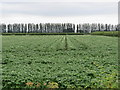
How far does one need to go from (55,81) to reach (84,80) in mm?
1204

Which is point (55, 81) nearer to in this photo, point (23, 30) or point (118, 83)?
point (118, 83)

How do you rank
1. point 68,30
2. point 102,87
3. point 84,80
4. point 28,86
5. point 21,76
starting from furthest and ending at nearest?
point 68,30 < point 21,76 < point 84,80 < point 28,86 < point 102,87

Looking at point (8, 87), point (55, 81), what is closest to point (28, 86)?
point (8, 87)

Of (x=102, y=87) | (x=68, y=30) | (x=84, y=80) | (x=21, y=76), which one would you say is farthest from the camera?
(x=68, y=30)

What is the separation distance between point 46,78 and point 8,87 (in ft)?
5.65

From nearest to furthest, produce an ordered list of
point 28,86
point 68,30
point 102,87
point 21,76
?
point 102,87
point 28,86
point 21,76
point 68,30

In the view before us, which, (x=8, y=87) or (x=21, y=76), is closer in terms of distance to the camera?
(x=8, y=87)

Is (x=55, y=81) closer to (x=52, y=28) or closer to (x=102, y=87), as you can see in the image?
(x=102, y=87)

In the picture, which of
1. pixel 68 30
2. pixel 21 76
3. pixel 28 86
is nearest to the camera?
pixel 28 86

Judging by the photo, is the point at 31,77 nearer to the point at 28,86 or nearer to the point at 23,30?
the point at 28,86

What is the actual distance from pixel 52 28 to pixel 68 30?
1294cm

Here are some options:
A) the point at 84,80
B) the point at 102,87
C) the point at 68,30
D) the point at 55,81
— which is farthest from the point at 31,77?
the point at 68,30

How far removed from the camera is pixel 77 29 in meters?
152

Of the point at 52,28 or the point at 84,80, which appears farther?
the point at 52,28
